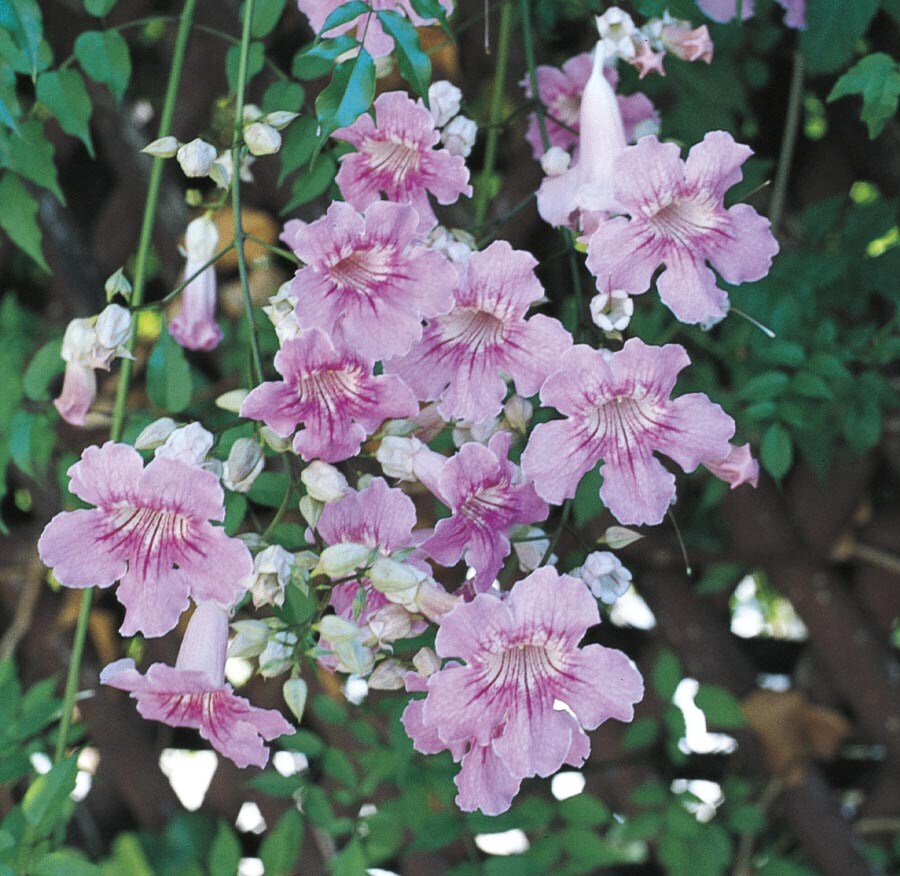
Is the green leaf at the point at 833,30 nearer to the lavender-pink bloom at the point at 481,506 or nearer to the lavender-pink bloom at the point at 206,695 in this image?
the lavender-pink bloom at the point at 481,506

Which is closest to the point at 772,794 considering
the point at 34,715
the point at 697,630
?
the point at 697,630

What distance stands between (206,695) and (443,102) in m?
0.40

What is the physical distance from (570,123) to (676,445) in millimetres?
356

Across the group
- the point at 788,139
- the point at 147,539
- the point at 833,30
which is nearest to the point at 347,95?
the point at 147,539

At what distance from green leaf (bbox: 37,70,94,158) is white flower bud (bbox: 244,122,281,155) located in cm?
26

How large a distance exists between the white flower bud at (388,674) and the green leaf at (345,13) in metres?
0.36

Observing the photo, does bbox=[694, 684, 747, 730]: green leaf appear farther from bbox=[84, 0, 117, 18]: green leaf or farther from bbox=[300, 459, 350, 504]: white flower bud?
bbox=[84, 0, 117, 18]: green leaf

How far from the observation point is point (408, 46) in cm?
64

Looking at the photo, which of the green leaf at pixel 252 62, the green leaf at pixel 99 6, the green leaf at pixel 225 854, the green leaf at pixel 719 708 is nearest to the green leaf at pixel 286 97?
the green leaf at pixel 252 62

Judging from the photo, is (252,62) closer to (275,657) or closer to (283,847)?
(275,657)

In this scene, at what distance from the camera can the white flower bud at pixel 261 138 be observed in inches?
25.3

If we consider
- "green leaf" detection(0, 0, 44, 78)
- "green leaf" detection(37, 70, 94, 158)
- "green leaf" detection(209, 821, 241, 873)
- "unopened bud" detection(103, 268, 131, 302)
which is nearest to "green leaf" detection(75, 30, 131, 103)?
"green leaf" detection(37, 70, 94, 158)

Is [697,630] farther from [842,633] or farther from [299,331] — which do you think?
[299,331]

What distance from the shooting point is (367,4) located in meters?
0.65
